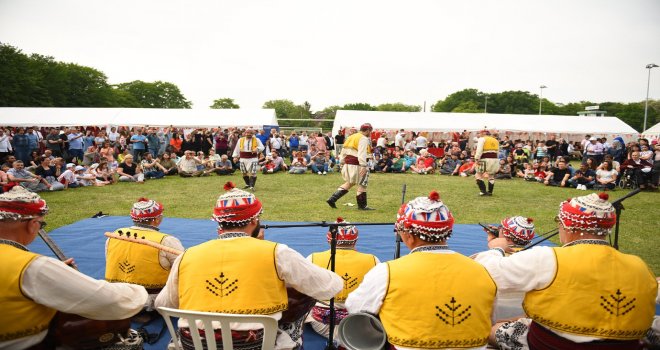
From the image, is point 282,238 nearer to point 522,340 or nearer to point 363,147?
point 363,147

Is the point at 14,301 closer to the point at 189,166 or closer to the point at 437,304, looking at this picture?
the point at 437,304

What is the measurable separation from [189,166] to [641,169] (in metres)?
15.0

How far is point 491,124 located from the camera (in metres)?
24.7

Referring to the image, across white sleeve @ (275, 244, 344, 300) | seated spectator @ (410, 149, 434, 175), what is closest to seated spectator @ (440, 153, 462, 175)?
seated spectator @ (410, 149, 434, 175)

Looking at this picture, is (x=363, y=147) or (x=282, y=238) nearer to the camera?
(x=282, y=238)

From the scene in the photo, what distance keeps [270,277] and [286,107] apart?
9524 centimetres

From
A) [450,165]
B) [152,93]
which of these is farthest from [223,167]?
[152,93]

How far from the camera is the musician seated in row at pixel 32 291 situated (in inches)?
75.8

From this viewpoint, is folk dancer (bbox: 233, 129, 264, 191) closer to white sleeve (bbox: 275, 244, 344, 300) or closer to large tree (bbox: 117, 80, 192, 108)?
white sleeve (bbox: 275, 244, 344, 300)

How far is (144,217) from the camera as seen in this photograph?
143 inches

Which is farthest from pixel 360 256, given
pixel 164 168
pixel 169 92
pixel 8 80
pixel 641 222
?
pixel 169 92

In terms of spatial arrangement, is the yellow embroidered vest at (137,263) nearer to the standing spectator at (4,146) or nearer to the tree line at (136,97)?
the standing spectator at (4,146)

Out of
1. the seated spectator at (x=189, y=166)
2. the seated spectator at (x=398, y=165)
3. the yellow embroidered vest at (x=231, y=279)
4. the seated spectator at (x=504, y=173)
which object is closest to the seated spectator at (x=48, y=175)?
the seated spectator at (x=189, y=166)

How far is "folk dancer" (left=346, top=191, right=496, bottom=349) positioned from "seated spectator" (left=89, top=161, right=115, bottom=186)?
39.7ft
